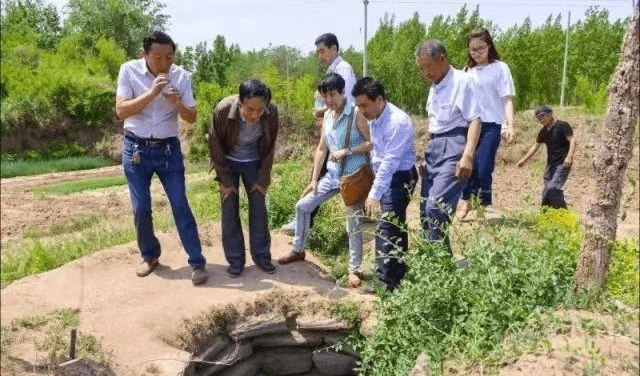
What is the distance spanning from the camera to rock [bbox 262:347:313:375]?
4.53m

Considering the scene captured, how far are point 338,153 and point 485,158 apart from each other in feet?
4.77

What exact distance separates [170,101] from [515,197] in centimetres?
561

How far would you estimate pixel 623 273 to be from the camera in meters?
3.48

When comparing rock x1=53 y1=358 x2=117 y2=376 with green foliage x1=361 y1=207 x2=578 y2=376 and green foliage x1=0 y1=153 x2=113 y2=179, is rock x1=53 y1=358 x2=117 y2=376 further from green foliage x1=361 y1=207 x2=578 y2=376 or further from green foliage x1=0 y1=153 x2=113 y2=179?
green foliage x1=361 y1=207 x2=578 y2=376

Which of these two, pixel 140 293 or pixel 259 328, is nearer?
pixel 140 293

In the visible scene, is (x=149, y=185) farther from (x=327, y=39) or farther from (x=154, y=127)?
(x=327, y=39)

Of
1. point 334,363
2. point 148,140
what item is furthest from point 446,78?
point 334,363

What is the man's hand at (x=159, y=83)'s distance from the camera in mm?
3569

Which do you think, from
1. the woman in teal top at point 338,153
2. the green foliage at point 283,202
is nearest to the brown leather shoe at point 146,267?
the woman in teal top at point 338,153

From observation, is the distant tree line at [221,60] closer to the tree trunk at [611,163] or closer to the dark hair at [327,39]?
the dark hair at [327,39]

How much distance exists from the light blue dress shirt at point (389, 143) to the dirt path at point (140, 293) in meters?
1.03

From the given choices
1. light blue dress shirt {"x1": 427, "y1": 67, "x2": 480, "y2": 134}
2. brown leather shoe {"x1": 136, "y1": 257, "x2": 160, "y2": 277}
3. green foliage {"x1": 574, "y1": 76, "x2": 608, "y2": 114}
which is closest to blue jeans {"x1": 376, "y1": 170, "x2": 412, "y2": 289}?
light blue dress shirt {"x1": 427, "y1": 67, "x2": 480, "y2": 134}

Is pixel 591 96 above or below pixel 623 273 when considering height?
above

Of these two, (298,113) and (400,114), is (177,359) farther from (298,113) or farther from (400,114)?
(298,113)
